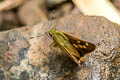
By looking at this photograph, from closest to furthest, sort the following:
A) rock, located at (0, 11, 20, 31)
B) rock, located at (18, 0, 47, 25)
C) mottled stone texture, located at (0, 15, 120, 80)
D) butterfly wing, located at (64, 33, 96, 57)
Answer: butterfly wing, located at (64, 33, 96, 57)
mottled stone texture, located at (0, 15, 120, 80)
rock, located at (18, 0, 47, 25)
rock, located at (0, 11, 20, 31)

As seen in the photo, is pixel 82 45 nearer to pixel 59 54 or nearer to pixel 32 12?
pixel 59 54

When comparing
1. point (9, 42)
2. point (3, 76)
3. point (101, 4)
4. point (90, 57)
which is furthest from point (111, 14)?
point (3, 76)

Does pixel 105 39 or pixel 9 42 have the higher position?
pixel 9 42

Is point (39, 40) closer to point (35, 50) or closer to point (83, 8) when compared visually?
point (35, 50)

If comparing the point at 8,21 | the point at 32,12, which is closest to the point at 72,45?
the point at 32,12

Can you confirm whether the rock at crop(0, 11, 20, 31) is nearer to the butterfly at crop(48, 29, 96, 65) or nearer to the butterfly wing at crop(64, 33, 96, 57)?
the butterfly at crop(48, 29, 96, 65)

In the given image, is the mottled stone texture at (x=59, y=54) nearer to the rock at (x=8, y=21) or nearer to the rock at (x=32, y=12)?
the rock at (x=32, y=12)

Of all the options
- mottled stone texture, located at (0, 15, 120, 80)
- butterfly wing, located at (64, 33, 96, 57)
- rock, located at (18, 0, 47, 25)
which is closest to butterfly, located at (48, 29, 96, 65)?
butterfly wing, located at (64, 33, 96, 57)
